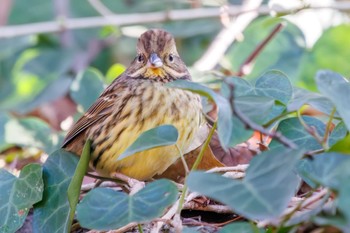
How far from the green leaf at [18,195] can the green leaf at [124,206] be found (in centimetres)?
52

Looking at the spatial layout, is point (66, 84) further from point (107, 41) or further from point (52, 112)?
point (107, 41)

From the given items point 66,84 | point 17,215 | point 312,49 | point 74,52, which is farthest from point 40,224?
point 74,52

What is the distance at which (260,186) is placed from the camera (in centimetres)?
136

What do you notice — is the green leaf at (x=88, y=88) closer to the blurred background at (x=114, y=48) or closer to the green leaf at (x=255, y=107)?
the blurred background at (x=114, y=48)

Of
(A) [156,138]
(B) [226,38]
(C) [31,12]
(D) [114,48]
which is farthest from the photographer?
(C) [31,12]

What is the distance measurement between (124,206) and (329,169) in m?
0.38

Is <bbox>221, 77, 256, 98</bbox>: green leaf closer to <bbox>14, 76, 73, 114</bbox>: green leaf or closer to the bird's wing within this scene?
the bird's wing

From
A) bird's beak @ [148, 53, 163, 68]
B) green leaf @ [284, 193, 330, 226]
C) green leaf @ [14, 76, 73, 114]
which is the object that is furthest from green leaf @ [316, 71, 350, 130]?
green leaf @ [14, 76, 73, 114]

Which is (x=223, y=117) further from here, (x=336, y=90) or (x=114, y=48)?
(x=114, y=48)

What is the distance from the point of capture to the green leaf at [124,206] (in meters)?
1.52

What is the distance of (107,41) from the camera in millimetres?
4875

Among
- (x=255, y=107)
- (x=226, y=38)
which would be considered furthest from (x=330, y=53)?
(x=255, y=107)

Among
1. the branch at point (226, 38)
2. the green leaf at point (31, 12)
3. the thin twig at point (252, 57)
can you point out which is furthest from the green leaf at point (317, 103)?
the green leaf at point (31, 12)

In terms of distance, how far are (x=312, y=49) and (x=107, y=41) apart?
1.67 meters
